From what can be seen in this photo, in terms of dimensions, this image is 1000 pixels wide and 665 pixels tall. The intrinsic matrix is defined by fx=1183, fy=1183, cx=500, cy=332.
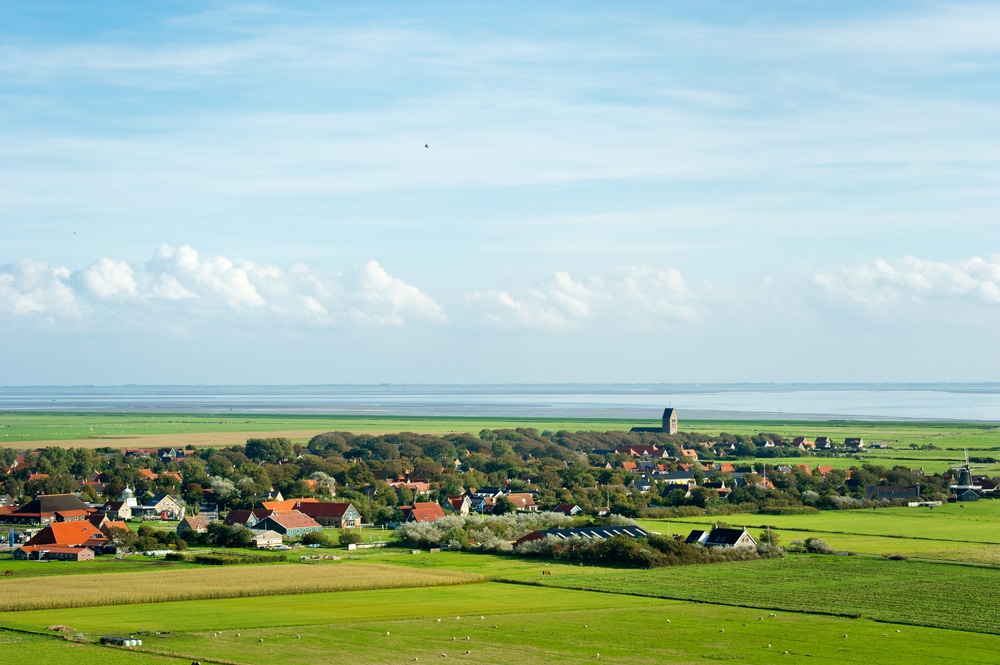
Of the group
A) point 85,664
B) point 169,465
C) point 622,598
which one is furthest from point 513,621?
point 169,465

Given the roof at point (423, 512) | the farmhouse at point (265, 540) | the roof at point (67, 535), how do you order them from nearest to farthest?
the roof at point (67, 535) < the farmhouse at point (265, 540) < the roof at point (423, 512)

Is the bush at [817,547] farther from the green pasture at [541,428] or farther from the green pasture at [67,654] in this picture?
the green pasture at [541,428]

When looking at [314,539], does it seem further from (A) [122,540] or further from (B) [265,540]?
(A) [122,540]

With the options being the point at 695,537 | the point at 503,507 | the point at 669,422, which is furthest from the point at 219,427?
the point at 695,537

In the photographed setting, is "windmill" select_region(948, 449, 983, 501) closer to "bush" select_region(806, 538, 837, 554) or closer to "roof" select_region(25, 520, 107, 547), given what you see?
"bush" select_region(806, 538, 837, 554)

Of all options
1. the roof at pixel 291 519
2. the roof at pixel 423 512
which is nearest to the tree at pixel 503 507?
the roof at pixel 423 512

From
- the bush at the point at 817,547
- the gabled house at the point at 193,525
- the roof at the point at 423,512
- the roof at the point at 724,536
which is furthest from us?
the roof at the point at 423,512
